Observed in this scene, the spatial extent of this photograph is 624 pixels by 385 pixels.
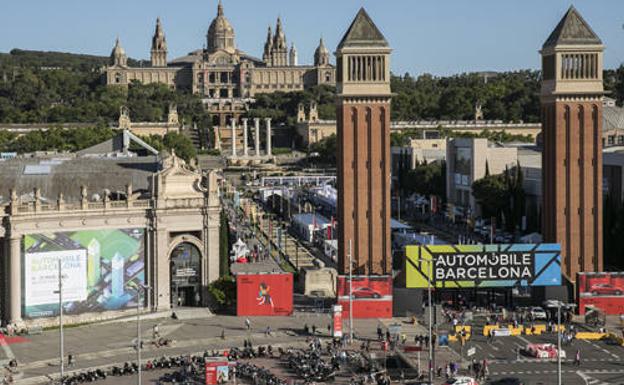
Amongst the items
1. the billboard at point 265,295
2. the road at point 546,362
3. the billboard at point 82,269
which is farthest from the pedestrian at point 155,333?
the road at point 546,362

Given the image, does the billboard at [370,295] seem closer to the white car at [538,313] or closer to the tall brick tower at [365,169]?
the tall brick tower at [365,169]

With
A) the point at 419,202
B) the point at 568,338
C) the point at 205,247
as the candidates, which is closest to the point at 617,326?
the point at 568,338

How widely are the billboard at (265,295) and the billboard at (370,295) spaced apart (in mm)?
3571

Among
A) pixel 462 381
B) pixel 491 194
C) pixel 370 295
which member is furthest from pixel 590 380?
pixel 491 194

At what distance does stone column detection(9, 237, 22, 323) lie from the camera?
237 feet

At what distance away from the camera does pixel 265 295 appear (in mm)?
76062

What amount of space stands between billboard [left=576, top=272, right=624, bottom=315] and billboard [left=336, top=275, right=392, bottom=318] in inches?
513

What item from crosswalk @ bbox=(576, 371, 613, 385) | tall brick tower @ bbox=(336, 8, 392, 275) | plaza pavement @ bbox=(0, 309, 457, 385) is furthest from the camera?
tall brick tower @ bbox=(336, 8, 392, 275)

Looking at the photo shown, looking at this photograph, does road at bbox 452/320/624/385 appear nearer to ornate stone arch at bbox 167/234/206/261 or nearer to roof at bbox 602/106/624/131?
ornate stone arch at bbox 167/234/206/261

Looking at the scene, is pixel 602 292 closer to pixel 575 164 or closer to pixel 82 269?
pixel 575 164

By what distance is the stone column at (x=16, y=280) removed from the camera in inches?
2847

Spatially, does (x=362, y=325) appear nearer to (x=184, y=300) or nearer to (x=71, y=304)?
(x=184, y=300)

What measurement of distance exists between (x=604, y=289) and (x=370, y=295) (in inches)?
620

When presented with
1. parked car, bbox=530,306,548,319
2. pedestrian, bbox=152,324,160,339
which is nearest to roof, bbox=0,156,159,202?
pedestrian, bbox=152,324,160,339
